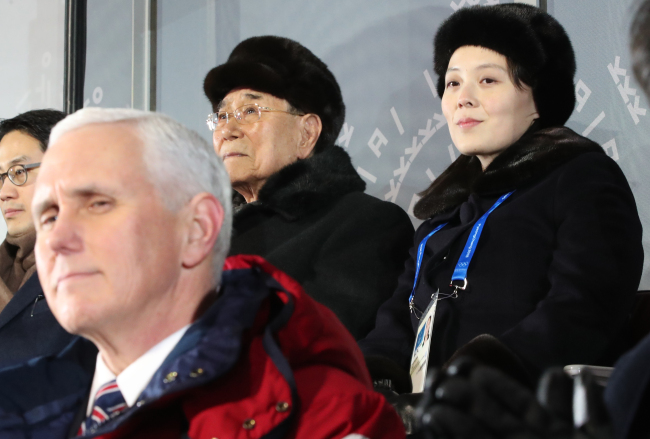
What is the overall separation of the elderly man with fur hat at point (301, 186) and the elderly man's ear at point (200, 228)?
1.33m

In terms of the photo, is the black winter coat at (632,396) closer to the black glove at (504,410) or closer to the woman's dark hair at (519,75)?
the black glove at (504,410)

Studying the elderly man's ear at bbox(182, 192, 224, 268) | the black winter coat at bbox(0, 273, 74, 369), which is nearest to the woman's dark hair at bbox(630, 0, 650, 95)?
the elderly man's ear at bbox(182, 192, 224, 268)

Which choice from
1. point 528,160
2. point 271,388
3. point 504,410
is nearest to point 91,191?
point 271,388

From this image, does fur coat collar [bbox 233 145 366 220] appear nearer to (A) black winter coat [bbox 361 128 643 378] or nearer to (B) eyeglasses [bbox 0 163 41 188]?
(A) black winter coat [bbox 361 128 643 378]

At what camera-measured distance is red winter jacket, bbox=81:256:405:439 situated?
3.49 ft

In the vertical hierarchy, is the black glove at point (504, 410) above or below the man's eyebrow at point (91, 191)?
below

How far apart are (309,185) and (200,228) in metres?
1.62

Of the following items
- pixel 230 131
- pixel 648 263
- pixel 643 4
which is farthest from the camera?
pixel 230 131

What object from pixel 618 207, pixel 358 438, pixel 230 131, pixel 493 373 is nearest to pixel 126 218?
pixel 358 438

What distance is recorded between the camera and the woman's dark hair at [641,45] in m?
0.83

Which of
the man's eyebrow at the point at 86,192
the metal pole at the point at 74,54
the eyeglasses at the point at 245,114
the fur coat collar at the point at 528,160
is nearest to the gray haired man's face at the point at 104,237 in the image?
the man's eyebrow at the point at 86,192

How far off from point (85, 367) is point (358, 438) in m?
0.56

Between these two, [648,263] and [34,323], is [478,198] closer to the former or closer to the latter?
[648,263]

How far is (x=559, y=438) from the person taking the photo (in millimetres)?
677
